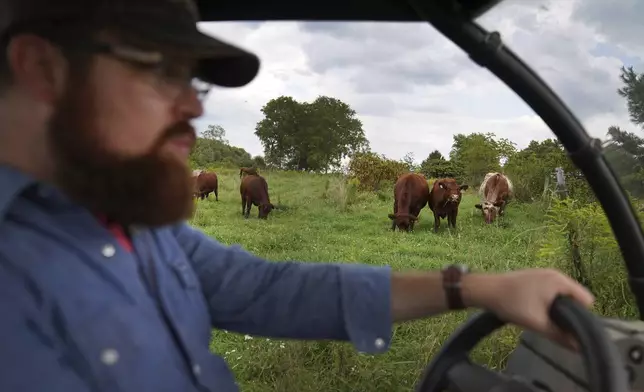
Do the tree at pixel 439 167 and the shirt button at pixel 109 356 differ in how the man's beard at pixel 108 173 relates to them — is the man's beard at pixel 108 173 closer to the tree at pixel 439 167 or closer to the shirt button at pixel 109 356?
the shirt button at pixel 109 356

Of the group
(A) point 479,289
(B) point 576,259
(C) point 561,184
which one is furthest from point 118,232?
(C) point 561,184

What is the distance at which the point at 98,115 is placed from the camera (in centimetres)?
107

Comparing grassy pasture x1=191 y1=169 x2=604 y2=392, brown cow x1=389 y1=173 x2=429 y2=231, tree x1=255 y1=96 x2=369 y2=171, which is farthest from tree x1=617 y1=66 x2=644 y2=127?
brown cow x1=389 y1=173 x2=429 y2=231

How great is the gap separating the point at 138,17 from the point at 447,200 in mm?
7939

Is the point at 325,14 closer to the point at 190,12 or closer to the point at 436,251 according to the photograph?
the point at 190,12

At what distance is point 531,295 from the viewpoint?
1148 mm

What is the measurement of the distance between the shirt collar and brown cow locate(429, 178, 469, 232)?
7.74 metres

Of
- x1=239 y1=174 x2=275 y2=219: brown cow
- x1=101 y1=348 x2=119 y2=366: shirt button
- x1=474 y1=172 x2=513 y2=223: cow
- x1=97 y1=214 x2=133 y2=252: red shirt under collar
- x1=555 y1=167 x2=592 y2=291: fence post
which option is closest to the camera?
x1=101 y1=348 x2=119 y2=366: shirt button

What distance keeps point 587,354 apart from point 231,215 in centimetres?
790

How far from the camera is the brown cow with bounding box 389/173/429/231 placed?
9.03 meters

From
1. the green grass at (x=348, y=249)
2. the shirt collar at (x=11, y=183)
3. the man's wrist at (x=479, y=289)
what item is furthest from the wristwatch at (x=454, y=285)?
the green grass at (x=348, y=249)

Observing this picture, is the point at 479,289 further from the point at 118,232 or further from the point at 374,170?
the point at 374,170

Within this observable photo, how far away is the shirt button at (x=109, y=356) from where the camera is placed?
106 centimetres

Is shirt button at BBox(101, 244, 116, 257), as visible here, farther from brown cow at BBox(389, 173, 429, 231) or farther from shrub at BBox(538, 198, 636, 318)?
brown cow at BBox(389, 173, 429, 231)
